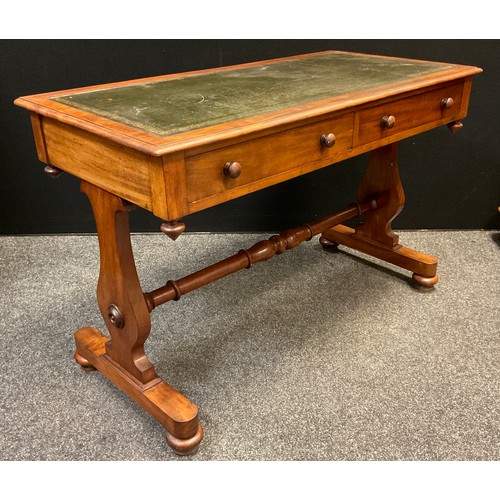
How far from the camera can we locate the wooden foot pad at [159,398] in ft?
6.37

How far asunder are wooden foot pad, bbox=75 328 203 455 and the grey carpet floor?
62 millimetres

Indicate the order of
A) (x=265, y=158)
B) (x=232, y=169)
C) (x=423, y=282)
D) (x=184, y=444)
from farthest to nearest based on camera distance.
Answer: (x=423, y=282)
(x=184, y=444)
(x=265, y=158)
(x=232, y=169)

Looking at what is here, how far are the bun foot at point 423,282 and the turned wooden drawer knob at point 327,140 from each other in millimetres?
1172

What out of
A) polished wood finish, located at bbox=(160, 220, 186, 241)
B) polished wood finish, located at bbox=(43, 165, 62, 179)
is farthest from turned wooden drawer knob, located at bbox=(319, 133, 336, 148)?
polished wood finish, located at bbox=(43, 165, 62, 179)

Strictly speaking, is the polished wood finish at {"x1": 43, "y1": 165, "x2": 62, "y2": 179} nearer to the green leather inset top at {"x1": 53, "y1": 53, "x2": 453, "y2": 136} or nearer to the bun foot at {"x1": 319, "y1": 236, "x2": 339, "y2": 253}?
the green leather inset top at {"x1": 53, "y1": 53, "x2": 453, "y2": 136}

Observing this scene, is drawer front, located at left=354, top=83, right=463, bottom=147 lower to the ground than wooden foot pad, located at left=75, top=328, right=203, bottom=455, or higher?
higher

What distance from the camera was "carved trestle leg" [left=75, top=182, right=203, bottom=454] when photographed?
1.91 meters

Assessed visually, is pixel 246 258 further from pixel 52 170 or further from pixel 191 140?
pixel 191 140

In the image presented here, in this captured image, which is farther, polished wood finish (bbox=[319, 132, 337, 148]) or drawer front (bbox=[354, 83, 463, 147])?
drawer front (bbox=[354, 83, 463, 147])

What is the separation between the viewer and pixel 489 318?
8.79 feet

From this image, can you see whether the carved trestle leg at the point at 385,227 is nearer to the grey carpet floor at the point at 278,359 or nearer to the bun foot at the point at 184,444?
the grey carpet floor at the point at 278,359

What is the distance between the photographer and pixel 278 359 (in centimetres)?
241

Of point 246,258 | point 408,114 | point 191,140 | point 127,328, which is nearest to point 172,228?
point 191,140

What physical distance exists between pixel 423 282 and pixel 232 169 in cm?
153
